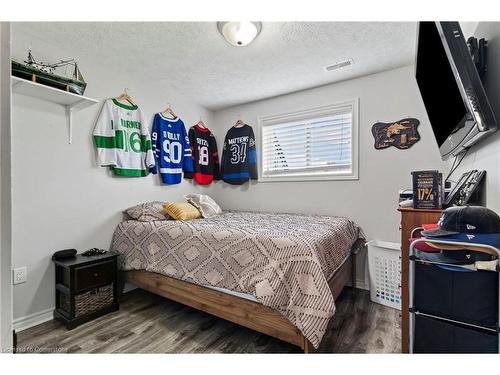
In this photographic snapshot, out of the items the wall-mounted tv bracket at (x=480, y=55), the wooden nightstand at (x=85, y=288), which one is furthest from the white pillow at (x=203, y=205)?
the wall-mounted tv bracket at (x=480, y=55)

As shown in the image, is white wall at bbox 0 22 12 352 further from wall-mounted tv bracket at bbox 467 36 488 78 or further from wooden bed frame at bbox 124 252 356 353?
wall-mounted tv bracket at bbox 467 36 488 78

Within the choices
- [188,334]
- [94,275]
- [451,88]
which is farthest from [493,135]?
[94,275]

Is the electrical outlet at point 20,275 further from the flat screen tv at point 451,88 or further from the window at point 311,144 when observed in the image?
the flat screen tv at point 451,88

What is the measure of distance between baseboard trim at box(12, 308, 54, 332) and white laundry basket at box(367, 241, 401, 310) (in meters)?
2.83

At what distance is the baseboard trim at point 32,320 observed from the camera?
1.79m

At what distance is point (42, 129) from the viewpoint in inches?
75.7

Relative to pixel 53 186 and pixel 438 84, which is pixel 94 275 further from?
pixel 438 84

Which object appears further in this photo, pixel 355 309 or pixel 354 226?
pixel 354 226

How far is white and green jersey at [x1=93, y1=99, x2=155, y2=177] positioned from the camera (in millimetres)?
2275

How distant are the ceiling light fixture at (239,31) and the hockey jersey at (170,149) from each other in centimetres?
139

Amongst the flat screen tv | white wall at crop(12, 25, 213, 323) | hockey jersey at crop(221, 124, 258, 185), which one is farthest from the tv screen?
white wall at crop(12, 25, 213, 323)
